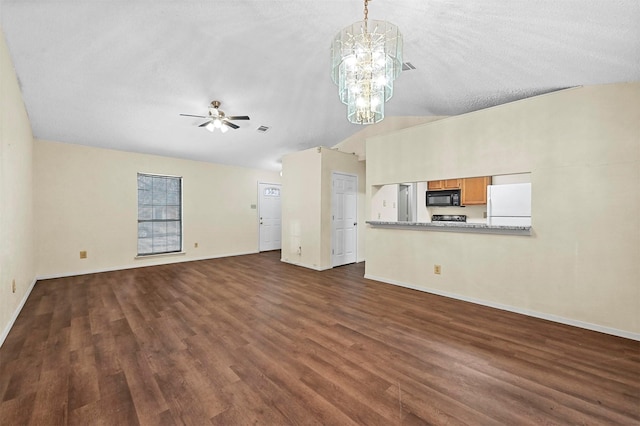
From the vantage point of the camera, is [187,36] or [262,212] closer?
[187,36]

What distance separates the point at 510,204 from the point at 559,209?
113 centimetres

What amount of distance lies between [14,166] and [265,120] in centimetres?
317

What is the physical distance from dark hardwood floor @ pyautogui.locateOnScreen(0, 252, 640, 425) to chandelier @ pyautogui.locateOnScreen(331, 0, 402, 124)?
84.8 inches

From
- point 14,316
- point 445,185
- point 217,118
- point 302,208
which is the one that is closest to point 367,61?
point 217,118

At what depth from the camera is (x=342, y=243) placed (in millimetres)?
5742

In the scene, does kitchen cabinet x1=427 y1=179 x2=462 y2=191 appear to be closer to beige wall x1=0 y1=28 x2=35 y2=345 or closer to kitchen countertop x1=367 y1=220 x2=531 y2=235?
kitchen countertop x1=367 y1=220 x2=531 y2=235

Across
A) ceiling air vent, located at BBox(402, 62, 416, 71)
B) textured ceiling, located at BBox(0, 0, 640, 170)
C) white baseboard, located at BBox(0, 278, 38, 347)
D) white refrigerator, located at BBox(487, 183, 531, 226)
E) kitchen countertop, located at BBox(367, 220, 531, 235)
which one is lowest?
white baseboard, located at BBox(0, 278, 38, 347)

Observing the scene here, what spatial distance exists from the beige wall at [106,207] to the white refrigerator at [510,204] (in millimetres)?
5823

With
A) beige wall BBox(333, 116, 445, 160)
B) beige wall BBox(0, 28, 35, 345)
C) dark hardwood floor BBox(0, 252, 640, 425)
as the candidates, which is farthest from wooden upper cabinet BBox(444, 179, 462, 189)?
beige wall BBox(0, 28, 35, 345)

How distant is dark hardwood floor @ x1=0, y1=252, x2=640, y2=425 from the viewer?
1540mm

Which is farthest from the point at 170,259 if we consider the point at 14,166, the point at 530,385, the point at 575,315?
the point at 575,315

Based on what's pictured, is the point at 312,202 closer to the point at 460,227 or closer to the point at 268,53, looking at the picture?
the point at 460,227

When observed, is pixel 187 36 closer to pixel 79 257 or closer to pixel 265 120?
pixel 265 120

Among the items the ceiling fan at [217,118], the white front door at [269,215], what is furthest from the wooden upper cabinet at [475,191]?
the white front door at [269,215]
